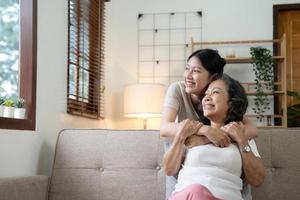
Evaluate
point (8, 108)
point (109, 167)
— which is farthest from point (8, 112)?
point (109, 167)

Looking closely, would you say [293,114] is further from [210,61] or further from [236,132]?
[236,132]

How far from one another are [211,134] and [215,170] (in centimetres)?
14

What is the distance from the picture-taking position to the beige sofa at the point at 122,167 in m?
1.95

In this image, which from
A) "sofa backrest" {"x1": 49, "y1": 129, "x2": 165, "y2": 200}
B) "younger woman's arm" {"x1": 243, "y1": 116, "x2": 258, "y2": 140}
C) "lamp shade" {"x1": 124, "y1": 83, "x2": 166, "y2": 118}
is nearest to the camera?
"younger woman's arm" {"x1": 243, "y1": 116, "x2": 258, "y2": 140}

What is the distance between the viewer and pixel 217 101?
1.66 metres

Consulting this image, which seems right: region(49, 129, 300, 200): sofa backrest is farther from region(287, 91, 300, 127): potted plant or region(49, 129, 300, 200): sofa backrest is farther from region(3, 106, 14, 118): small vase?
region(287, 91, 300, 127): potted plant

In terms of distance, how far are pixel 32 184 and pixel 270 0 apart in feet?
9.55

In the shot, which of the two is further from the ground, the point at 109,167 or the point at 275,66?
the point at 275,66

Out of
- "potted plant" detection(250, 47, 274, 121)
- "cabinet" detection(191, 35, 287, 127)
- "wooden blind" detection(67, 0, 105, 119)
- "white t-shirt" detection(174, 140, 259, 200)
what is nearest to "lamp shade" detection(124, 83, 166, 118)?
"wooden blind" detection(67, 0, 105, 119)

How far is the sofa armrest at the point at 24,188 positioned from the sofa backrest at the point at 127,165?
0.30 feet

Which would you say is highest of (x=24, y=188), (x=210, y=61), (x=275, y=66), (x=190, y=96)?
(x=275, y=66)

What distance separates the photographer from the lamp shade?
3.44m

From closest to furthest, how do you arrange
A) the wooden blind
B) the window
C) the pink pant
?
the pink pant → the window → the wooden blind

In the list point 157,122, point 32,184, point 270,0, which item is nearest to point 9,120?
point 32,184
